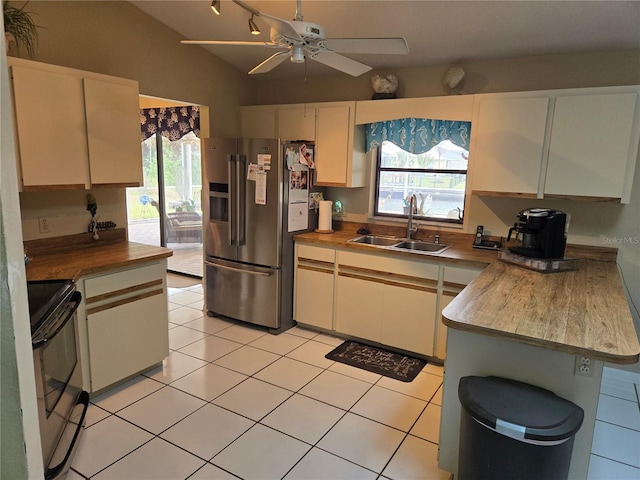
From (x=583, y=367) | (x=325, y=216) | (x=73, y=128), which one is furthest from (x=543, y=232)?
(x=73, y=128)

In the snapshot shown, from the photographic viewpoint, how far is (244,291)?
156 inches

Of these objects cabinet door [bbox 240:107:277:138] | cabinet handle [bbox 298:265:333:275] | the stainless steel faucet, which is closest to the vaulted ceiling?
cabinet door [bbox 240:107:277:138]

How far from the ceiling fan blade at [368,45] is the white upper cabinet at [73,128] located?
1659 millimetres

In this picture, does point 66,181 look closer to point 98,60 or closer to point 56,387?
point 98,60

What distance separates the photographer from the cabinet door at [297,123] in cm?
407

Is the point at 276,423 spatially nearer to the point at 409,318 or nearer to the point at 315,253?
the point at 409,318

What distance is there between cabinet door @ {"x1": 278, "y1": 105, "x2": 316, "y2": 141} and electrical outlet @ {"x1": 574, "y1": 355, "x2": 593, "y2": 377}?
3007 mm

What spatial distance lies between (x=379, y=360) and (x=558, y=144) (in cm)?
211

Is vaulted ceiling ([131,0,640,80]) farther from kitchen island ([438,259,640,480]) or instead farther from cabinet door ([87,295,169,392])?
cabinet door ([87,295,169,392])

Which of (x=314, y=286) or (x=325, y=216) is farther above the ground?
(x=325, y=216)

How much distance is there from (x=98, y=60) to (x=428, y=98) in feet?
8.69

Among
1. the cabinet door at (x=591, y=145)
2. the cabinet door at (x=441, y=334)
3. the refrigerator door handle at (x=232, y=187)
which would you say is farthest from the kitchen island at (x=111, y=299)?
the cabinet door at (x=591, y=145)

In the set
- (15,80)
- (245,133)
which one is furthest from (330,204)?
Result: (15,80)

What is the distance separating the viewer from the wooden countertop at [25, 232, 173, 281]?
2.47 m
